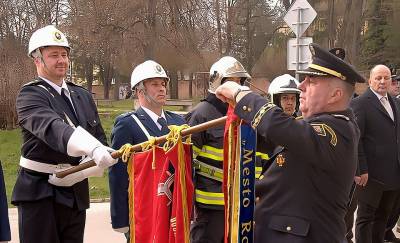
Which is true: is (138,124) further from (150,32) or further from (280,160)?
(150,32)

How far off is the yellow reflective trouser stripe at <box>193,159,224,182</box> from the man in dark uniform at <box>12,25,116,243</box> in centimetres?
90

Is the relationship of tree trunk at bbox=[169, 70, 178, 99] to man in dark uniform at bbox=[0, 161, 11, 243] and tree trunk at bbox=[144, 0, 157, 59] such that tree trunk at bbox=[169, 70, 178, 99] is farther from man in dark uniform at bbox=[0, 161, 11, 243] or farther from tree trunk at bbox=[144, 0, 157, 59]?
man in dark uniform at bbox=[0, 161, 11, 243]

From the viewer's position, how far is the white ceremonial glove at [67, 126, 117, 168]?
3275 millimetres

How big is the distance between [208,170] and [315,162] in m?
1.88

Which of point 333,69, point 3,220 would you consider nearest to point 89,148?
point 3,220

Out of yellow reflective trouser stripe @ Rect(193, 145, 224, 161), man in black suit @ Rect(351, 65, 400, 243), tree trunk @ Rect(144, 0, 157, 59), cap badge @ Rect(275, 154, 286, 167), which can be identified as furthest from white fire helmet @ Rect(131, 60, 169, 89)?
tree trunk @ Rect(144, 0, 157, 59)

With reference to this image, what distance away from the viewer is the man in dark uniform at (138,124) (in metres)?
4.46

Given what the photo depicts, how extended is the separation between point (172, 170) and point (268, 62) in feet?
91.0

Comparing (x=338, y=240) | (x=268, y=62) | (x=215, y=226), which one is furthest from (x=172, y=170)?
(x=268, y=62)

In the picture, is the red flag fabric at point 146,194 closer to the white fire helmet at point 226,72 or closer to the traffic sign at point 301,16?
the white fire helmet at point 226,72

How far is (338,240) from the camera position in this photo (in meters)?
2.90

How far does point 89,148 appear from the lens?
3330 millimetres

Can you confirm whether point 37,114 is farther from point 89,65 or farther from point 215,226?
point 89,65

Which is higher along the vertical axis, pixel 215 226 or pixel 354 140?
pixel 354 140
